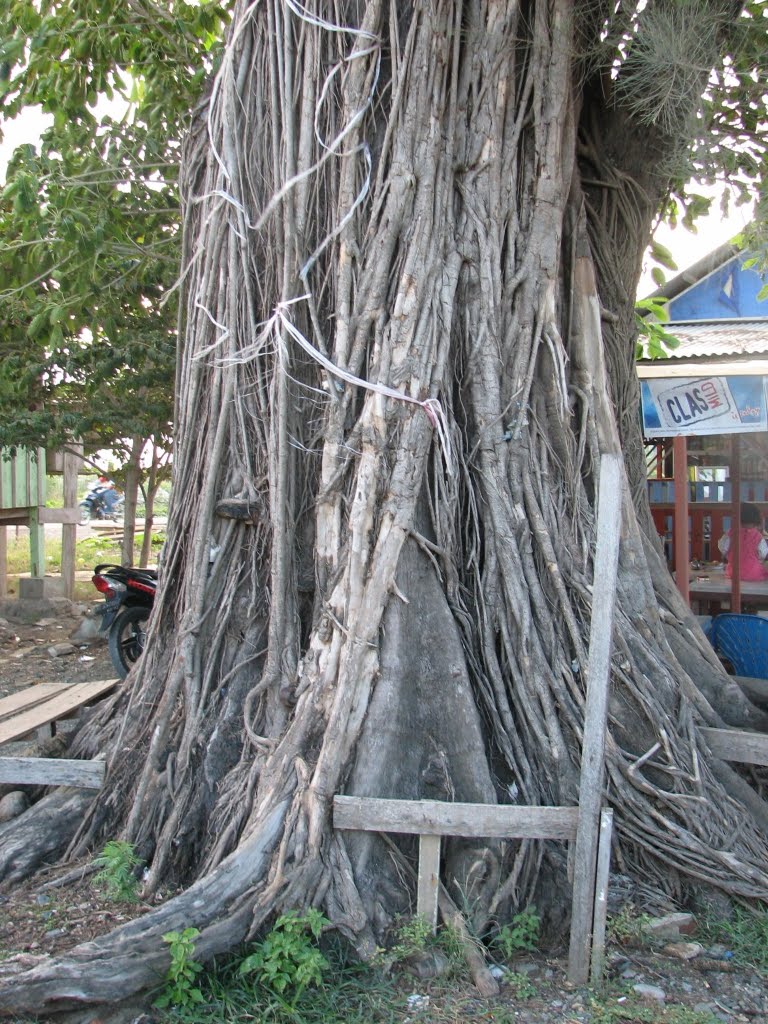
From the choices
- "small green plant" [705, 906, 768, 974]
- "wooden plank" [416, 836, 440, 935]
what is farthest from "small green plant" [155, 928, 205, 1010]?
"small green plant" [705, 906, 768, 974]

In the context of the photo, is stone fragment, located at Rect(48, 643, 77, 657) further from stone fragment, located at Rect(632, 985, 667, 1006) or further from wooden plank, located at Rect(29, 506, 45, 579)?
stone fragment, located at Rect(632, 985, 667, 1006)

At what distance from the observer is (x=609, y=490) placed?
288 cm

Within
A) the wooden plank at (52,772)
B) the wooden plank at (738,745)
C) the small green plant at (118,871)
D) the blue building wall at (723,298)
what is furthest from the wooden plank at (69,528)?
the wooden plank at (738,745)

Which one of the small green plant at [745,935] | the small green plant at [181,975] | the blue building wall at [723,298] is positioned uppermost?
the blue building wall at [723,298]

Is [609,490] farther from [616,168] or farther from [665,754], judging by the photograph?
[616,168]

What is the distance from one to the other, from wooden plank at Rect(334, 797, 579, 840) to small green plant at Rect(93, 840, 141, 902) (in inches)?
36.7

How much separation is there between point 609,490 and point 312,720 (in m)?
1.46

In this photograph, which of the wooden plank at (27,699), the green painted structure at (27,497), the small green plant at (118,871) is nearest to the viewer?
the small green plant at (118,871)

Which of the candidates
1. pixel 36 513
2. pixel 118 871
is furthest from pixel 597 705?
pixel 36 513

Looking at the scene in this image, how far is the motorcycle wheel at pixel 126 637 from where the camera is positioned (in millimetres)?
6766

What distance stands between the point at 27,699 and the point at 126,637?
1749mm

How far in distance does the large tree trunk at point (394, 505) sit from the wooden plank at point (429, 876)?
140mm

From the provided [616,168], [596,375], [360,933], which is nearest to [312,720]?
[360,933]

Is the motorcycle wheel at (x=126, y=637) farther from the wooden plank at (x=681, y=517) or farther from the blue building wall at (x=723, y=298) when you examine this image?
the blue building wall at (x=723, y=298)
